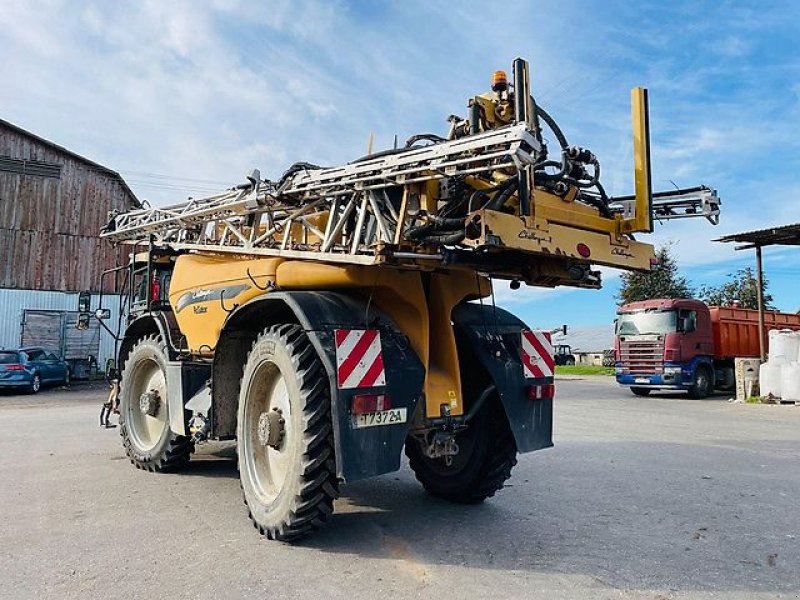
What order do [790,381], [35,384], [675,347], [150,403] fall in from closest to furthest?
[150,403], [790,381], [675,347], [35,384]

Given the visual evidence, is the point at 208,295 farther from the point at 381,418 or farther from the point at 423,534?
the point at 423,534

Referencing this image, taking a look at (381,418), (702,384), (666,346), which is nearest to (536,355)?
(381,418)

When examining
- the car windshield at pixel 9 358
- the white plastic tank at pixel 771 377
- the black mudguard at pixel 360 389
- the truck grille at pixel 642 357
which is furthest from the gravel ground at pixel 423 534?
the car windshield at pixel 9 358

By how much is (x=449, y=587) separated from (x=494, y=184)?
8.75ft

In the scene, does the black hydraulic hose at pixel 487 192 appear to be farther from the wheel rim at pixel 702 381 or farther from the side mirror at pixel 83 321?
the wheel rim at pixel 702 381

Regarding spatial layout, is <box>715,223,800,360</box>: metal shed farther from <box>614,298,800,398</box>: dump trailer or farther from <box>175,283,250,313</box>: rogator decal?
<box>175,283,250,313</box>: rogator decal

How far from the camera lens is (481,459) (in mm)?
5766

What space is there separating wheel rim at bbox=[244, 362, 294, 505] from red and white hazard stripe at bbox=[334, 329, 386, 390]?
728 mm

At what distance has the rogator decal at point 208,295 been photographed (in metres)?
6.00

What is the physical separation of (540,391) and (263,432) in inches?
92.6

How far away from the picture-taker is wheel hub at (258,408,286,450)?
195 inches

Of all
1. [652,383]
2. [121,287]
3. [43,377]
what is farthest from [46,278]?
[652,383]

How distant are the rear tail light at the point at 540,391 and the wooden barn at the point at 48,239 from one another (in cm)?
2308

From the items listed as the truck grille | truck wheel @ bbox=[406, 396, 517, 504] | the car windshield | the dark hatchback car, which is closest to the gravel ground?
truck wheel @ bbox=[406, 396, 517, 504]
